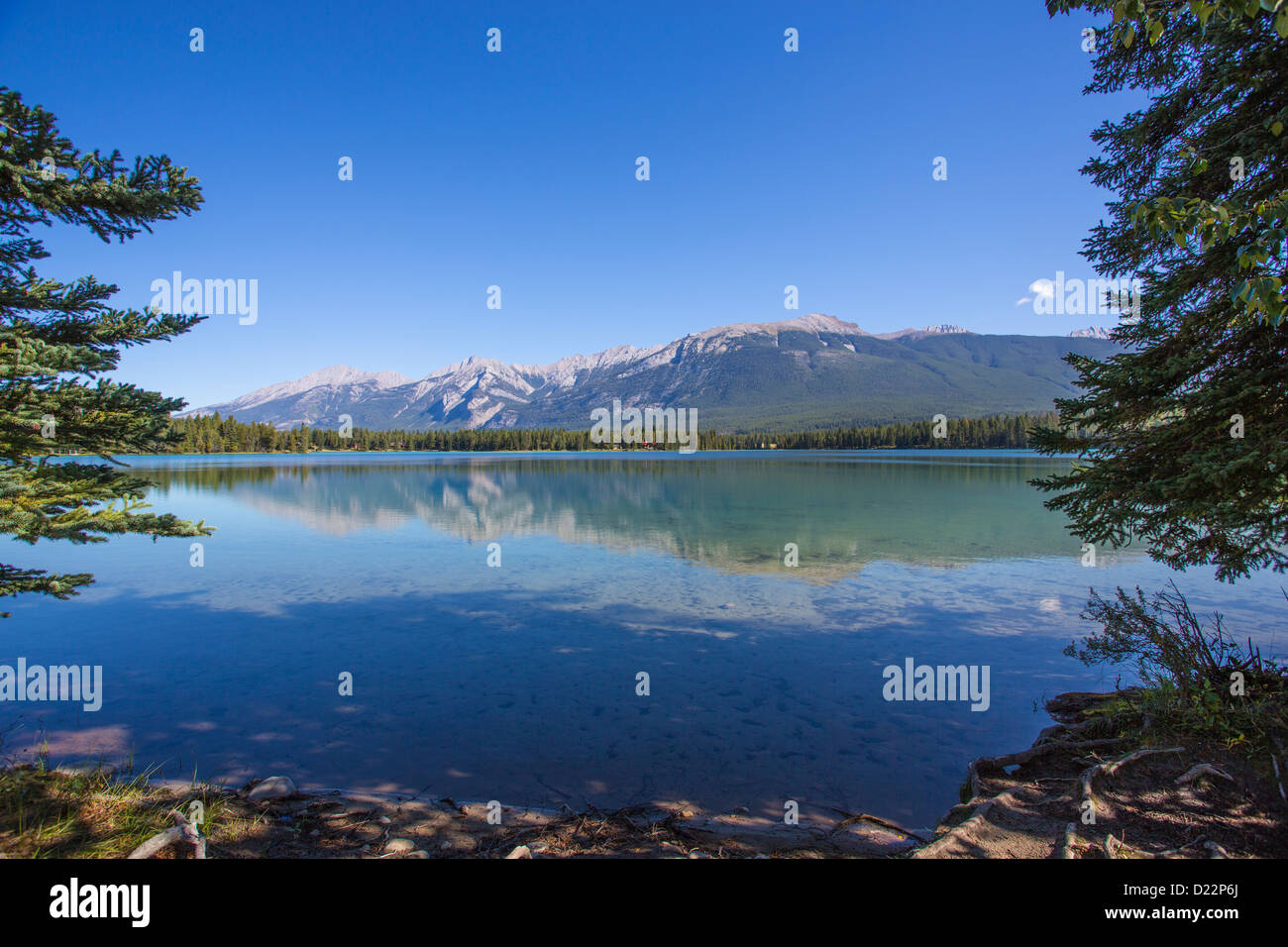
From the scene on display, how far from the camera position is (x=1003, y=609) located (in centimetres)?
1552

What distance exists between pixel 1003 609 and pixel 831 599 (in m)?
4.54

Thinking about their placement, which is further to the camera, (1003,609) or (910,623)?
(1003,609)

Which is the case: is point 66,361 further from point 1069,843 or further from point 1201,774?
point 1201,774

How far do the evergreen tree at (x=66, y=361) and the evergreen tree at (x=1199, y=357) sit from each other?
11265 mm

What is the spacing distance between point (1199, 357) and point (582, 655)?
11.3m

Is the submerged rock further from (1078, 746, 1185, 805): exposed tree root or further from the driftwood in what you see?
(1078, 746, 1185, 805): exposed tree root

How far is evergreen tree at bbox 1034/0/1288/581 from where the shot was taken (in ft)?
20.9

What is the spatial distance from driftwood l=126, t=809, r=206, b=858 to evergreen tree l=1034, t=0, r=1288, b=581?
406 inches

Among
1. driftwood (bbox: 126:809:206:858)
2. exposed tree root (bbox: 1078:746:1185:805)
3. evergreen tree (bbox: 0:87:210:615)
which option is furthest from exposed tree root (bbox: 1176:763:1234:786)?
evergreen tree (bbox: 0:87:210:615)

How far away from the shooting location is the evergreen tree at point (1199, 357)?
20.9ft

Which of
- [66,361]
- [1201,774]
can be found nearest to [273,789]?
[66,361]
